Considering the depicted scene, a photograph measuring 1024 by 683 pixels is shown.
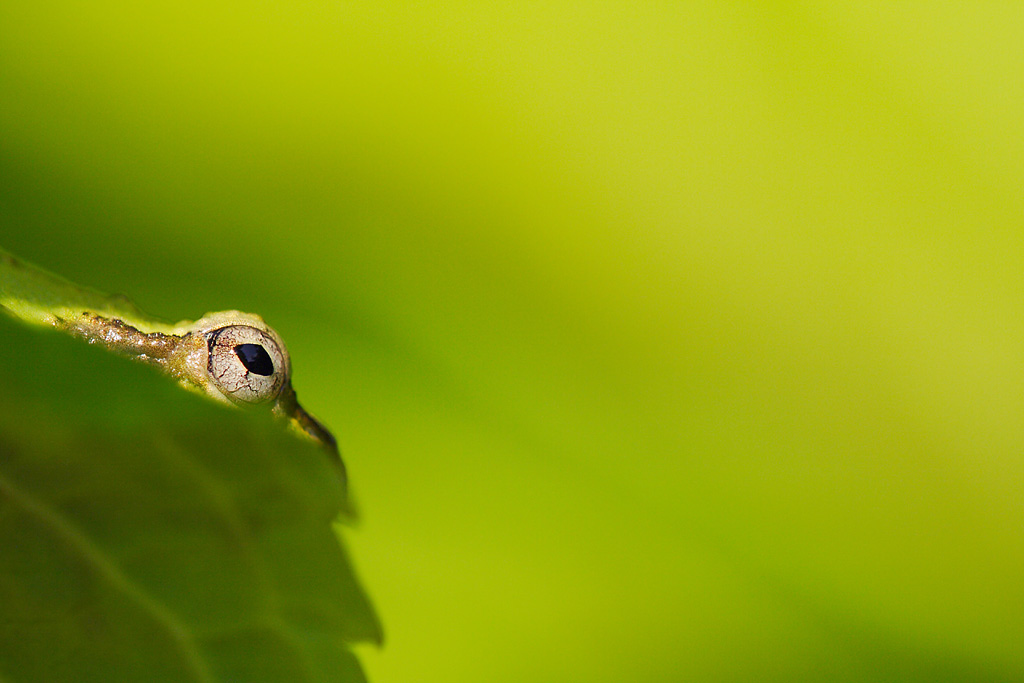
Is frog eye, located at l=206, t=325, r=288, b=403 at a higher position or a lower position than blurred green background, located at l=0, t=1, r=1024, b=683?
lower

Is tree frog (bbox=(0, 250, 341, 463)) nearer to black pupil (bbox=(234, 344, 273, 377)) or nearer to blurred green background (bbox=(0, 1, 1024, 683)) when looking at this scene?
black pupil (bbox=(234, 344, 273, 377))

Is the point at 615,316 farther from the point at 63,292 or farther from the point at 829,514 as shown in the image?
the point at 63,292

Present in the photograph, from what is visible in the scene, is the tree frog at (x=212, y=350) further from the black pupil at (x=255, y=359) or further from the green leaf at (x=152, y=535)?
the green leaf at (x=152, y=535)

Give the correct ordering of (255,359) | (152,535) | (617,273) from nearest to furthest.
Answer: (152,535) → (255,359) → (617,273)

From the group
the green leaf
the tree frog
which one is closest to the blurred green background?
the tree frog

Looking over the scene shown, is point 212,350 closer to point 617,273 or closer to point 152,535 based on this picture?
point 152,535

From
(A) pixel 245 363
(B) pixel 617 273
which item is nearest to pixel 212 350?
(A) pixel 245 363
